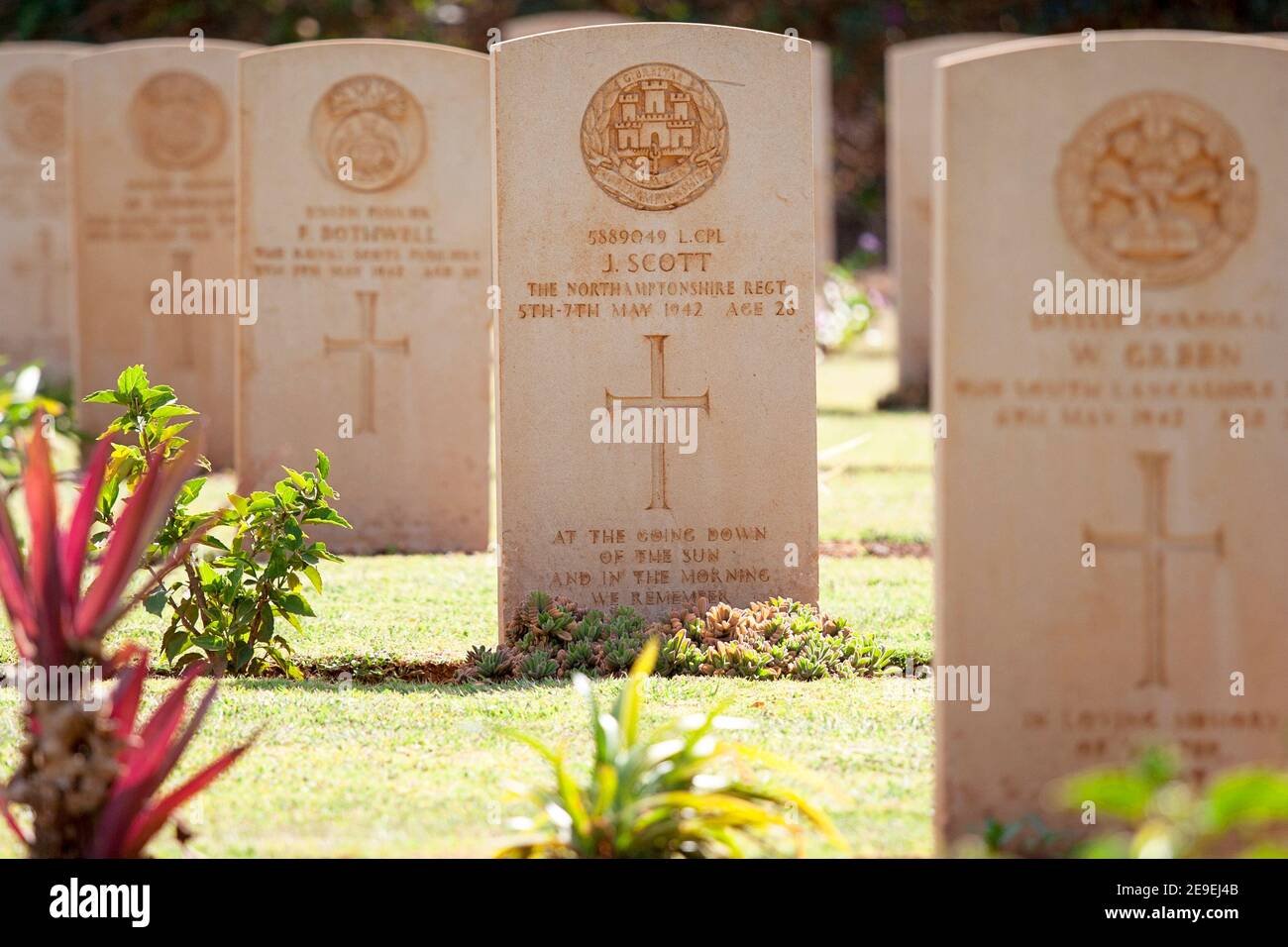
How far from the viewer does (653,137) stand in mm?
5578

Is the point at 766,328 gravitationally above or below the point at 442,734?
above

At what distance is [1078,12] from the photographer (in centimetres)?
1927

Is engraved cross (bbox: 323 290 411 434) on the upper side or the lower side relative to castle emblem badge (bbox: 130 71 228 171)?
lower

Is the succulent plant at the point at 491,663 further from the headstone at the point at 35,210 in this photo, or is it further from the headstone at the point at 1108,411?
the headstone at the point at 35,210

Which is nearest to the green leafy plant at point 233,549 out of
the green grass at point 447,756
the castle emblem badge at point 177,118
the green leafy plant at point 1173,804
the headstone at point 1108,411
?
the green grass at point 447,756

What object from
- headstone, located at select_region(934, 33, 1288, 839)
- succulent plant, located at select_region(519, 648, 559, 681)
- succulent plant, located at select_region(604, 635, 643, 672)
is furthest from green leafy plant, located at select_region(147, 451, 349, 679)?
headstone, located at select_region(934, 33, 1288, 839)

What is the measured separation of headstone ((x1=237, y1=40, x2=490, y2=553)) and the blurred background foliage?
37.9 feet

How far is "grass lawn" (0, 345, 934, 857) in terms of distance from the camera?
11.8ft

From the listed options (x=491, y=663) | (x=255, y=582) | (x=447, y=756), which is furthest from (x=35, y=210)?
(x=447, y=756)

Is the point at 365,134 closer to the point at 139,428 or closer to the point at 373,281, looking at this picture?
the point at 373,281

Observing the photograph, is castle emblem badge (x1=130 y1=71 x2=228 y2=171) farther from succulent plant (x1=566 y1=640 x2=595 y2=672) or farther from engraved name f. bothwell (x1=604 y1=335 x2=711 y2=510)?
succulent plant (x1=566 y1=640 x2=595 y2=672)

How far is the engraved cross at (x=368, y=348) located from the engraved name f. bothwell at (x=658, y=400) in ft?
7.31

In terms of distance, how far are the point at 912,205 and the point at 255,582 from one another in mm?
8264
